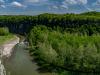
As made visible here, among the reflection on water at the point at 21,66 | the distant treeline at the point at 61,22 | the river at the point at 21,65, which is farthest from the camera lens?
the distant treeline at the point at 61,22

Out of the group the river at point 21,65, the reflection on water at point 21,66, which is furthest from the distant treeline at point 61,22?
the reflection on water at point 21,66

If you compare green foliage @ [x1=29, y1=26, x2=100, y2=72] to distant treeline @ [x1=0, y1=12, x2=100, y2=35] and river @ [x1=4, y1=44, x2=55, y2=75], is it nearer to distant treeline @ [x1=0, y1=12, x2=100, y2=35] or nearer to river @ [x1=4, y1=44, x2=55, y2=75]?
river @ [x1=4, y1=44, x2=55, y2=75]

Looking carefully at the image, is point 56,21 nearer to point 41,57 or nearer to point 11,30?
point 11,30

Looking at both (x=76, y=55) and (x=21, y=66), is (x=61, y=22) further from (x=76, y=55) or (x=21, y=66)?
(x=76, y=55)

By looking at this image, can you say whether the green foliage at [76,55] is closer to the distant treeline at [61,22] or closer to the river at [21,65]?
the river at [21,65]

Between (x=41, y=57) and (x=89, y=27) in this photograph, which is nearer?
(x=41, y=57)

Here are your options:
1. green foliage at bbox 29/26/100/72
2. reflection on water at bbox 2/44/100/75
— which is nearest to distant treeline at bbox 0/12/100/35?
reflection on water at bbox 2/44/100/75

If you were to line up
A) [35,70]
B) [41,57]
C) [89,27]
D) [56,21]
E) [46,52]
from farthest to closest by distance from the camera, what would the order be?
[56,21] < [89,27] < [41,57] < [46,52] < [35,70]

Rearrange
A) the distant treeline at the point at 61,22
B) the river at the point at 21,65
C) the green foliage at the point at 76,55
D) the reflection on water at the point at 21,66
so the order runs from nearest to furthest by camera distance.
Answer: the green foliage at the point at 76,55 < the reflection on water at the point at 21,66 < the river at the point at 21,65 < the distant treeline at the point at 61,22

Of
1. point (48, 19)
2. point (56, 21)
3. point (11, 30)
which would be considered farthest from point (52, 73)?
point (11, 30)
